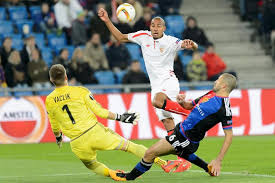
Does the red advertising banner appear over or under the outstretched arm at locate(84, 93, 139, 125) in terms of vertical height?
under

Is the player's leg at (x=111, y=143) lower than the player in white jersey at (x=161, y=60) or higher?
lower

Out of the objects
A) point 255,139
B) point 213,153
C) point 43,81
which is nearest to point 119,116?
point 213,153

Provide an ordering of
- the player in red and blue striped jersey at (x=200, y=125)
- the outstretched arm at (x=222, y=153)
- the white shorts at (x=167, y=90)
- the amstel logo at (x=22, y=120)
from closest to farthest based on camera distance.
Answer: the outstretched arm at (x=222, y=153) < the player in red and blue striped jersey at (x=200, y=125) < the white shorts at (x=167, y=90) < the amstel logo at (x=22, y=120)

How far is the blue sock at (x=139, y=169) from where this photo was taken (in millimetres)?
10086

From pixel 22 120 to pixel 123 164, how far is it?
19.4 feet

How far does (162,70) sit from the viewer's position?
1247cm

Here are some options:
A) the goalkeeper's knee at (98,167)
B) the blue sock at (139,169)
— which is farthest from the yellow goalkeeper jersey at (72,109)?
the blue sock at (139,169)

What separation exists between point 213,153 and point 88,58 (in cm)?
709

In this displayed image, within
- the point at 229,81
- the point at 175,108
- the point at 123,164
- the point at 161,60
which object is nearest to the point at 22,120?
the point at 123,164

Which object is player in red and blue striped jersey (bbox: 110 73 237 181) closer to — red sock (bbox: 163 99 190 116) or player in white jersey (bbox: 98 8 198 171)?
red sock (bbox: 163 99 190 116)

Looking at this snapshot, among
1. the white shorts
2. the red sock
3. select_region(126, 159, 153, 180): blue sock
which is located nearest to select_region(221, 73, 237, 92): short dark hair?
select_region(126, 159, 153, 180): blue sock

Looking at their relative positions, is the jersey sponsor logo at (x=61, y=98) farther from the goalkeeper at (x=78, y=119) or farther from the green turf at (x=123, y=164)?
the green turf at (x=123, y=164)

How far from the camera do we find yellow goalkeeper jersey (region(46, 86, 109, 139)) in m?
10.4

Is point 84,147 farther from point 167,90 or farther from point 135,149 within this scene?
point 167,90
